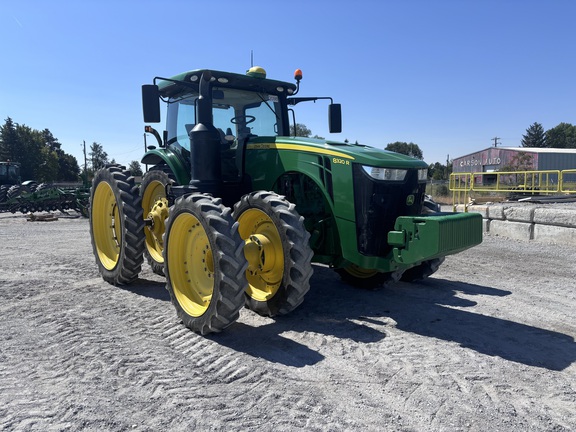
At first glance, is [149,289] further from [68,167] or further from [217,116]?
[68,167]

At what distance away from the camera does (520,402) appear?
2891mm

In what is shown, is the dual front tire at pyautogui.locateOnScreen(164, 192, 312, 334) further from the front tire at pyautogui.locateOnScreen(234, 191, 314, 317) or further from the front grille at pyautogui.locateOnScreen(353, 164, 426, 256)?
the front grille at pyautogui.locateOnScreen(353, 164, 426, 256)

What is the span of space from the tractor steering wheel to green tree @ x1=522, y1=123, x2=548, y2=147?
4292 inches

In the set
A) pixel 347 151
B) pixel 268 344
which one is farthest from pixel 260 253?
pixel 347 151

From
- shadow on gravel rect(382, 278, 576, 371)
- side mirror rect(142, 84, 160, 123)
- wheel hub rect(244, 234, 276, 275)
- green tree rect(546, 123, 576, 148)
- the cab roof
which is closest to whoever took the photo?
shadow on gravel rect(382, 278, 576, 371)

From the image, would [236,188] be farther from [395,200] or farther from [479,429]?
[479,429]

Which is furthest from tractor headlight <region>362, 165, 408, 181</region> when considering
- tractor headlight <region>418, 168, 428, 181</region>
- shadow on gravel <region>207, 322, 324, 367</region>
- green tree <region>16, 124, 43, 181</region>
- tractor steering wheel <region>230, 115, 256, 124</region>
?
green tree <region>16, 124, 43, 181</region>

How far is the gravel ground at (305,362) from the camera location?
2.73 metres

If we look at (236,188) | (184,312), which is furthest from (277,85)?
(184,312)

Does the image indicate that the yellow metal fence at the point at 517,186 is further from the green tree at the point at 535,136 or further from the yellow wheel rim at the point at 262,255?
the green tree at the point at 535,136

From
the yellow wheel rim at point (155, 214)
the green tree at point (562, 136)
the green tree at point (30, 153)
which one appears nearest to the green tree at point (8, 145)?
the green tree at point (30, 153)

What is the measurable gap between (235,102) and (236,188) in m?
1.11

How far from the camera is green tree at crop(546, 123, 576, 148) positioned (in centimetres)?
9082

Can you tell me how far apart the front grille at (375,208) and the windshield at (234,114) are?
188cm
